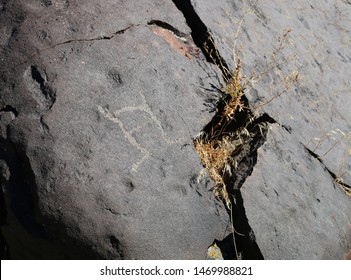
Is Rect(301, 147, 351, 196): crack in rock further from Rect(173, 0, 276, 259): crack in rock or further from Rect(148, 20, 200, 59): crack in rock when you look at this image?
Rect(148, 20, 200, 59): crack in rock

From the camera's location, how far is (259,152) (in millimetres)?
3057

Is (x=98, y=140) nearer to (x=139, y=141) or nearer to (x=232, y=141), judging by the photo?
(x=139, y=141)

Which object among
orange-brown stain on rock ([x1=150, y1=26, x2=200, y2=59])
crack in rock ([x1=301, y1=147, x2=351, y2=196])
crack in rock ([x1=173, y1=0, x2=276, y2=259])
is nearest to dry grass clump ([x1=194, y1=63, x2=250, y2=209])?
crack in rock ([x1=173, y1=0, x2=276, y2=259])

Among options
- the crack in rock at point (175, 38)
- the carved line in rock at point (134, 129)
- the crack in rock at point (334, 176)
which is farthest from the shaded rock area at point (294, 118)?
the carved line in rock at point (134, 129)

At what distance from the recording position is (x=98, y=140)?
8.68 ft

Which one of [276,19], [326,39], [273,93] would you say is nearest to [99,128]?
[273,93]

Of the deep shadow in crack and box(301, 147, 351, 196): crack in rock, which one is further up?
the deep shadow in crack

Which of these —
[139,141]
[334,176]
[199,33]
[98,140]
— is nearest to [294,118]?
[334,176]

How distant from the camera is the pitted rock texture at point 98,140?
2.59 meters

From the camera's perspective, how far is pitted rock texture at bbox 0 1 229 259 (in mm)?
2586

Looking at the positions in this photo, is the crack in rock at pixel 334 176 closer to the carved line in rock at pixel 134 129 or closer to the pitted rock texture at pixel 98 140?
the pitted rock texture at pixel 98 140

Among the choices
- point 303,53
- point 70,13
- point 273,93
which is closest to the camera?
point 70,13

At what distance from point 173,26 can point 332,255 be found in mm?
1339

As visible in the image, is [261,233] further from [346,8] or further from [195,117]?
[346,8]
